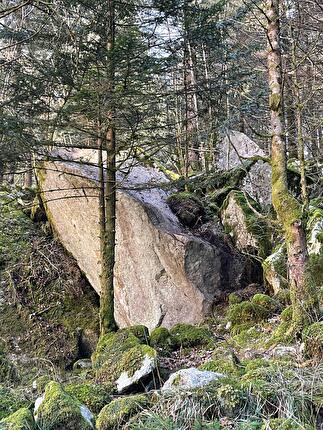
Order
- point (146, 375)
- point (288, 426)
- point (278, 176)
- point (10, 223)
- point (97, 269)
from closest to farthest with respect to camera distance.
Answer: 1. point (288, 426)
2. point (146, 375)
3. point (278, 176)
4. point (97, 269)
5. point (10, 223)

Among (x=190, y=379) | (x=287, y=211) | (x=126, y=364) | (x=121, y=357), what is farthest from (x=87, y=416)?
(x=287, y=211)

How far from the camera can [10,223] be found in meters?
11.0

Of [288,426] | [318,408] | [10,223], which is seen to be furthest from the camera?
[10,223]

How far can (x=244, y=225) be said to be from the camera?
28.1 ft

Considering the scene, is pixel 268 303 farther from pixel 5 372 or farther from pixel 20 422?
pixel 20 422

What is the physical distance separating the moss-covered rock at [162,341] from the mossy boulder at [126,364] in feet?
1.55

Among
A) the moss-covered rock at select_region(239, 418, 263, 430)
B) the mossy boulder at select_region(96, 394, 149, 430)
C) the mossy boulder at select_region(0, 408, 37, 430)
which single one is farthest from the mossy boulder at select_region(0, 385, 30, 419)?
the moss-covered rock at select_region(239, 418, 263, 430)

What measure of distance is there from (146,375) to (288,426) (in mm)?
2037

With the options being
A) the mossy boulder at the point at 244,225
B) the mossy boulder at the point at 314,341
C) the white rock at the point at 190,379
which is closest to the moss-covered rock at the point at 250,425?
the white rock at the point at 190,379

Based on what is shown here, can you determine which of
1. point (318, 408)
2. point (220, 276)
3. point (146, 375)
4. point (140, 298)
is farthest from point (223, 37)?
point (318, 408)

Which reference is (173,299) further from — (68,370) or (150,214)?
(68,370)

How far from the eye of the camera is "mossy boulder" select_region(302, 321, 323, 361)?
12.5 ft

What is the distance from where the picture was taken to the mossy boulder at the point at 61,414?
2.87 metres

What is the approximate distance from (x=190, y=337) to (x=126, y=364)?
174 cm
